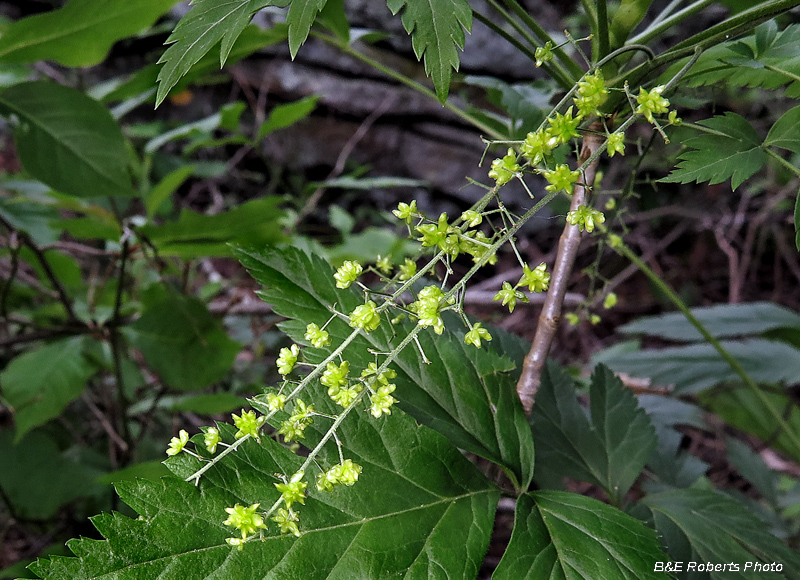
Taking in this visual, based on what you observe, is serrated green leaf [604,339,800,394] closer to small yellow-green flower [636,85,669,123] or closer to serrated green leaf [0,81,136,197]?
small yellow-green flower [636,85,669,123]

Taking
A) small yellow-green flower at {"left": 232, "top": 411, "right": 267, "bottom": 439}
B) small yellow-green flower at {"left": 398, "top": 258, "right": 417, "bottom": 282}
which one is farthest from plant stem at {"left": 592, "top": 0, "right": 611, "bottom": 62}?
small yellow-green flower at {"left": 232, "top": 411, "right": 267, "bottom": 439}

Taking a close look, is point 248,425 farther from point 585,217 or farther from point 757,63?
point 757,63

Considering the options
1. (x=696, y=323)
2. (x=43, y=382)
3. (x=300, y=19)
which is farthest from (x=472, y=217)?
(x=43, y=382)

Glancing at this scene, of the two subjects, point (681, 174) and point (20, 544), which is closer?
point (681, 174)

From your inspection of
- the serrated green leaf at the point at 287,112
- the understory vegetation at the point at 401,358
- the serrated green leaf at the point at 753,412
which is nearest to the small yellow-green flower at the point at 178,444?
the understory vegetation at the point at 401,358

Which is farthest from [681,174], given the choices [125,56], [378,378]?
[125,56]

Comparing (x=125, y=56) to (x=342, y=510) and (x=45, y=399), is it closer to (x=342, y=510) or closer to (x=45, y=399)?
(x=45, y=399)
